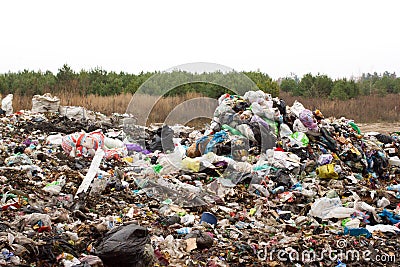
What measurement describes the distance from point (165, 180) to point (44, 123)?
454 cm

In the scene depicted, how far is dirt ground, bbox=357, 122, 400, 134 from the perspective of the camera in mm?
12766

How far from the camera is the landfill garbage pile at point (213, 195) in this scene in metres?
3.34

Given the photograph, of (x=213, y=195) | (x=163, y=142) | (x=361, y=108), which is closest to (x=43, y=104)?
(x=163, y=142)

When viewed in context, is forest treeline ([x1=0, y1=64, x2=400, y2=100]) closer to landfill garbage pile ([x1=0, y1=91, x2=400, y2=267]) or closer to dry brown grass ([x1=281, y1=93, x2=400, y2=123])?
dry brown grass ([x1=281, y1=93, x2=400, y2=123])

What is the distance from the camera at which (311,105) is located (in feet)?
54.1

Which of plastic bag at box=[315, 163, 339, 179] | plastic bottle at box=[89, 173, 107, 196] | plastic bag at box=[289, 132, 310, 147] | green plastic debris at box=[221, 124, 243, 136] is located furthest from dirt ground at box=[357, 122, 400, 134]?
plastic bottle at box=[89, 173, 107, 196]

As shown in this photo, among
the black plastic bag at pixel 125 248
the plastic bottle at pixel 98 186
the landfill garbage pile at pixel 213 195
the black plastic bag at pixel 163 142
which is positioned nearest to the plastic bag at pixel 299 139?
the landfill garbage pile at pixel 213 195

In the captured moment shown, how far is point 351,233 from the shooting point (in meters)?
4.08

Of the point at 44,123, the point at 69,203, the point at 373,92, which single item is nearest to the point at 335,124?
the point at 69,203

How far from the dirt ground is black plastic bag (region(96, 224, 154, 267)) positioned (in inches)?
429

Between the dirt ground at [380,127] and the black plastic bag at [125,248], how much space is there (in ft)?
35.7

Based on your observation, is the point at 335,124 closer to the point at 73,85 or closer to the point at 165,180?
the point at 165,180

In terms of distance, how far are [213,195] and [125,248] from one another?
221 centimetres

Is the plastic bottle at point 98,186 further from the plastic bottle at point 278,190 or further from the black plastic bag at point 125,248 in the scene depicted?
the plastic bottle at point 278,190
